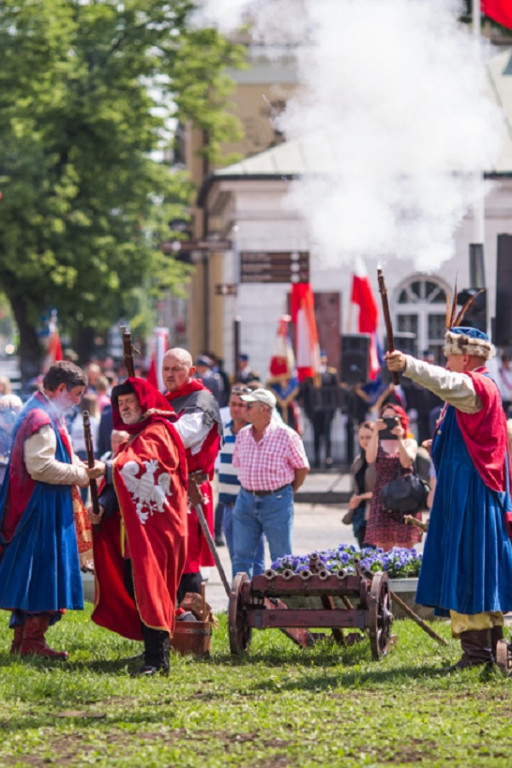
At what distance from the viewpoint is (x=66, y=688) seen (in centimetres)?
807

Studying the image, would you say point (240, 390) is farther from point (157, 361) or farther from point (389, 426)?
Result: point (157, 361)

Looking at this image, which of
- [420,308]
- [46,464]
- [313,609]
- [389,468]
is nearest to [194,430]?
[46,464]

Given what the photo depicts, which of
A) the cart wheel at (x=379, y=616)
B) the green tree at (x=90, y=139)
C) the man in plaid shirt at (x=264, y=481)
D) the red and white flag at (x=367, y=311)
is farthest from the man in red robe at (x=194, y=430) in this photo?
the green tree at (x=90, y=139)

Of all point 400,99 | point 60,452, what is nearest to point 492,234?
point 400,99

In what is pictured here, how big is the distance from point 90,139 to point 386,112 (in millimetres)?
19365

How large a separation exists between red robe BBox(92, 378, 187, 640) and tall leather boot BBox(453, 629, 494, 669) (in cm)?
160

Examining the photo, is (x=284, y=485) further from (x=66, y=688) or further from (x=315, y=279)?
(x=315, y=279)

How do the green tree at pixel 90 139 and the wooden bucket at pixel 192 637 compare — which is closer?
the wooden bucket at pixel 192 637

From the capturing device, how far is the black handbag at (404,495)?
11219mm

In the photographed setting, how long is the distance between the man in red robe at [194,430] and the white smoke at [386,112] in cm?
395

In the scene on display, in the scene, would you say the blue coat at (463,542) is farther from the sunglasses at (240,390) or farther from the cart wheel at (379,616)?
the sunglasses at (240,390)

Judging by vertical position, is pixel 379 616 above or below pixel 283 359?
below

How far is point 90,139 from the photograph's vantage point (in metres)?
33.7

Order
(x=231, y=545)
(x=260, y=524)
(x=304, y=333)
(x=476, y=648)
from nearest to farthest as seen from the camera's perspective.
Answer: (x=476, y=648) < (x=260, y=524) < (x=231, y=545) < (x=304, y=333)
